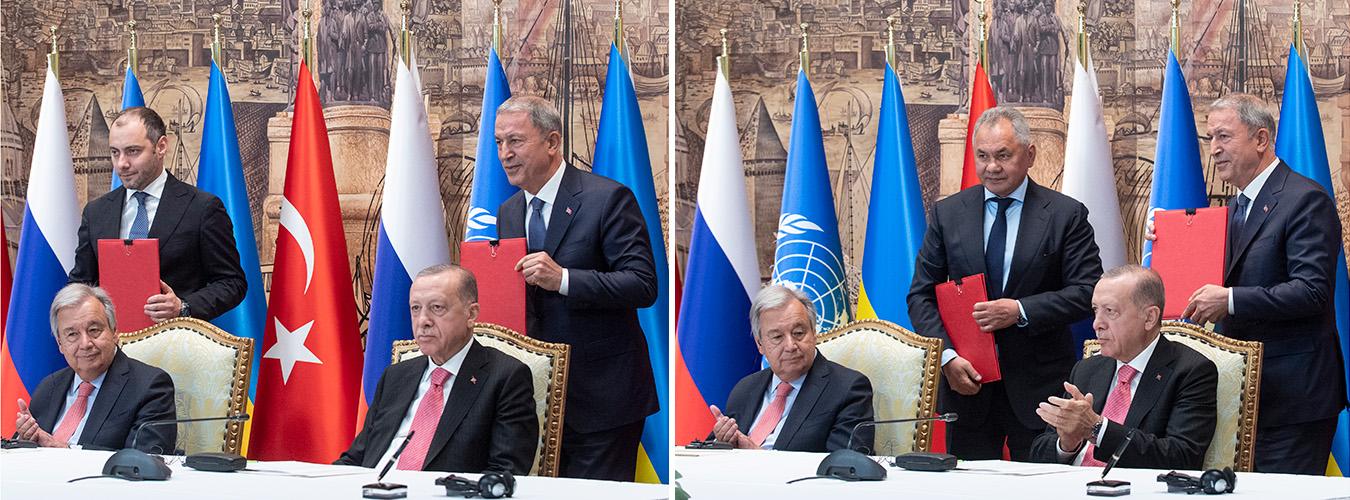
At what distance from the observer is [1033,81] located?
468 cm

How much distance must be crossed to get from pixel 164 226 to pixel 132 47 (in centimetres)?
83

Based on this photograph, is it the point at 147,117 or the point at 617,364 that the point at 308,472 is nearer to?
the point at 617,364

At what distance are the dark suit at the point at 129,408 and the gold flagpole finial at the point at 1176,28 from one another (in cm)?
331

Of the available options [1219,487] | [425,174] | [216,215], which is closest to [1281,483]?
[1219,487]

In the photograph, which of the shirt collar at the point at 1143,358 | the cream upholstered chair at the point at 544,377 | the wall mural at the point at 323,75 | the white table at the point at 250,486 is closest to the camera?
the white table at the point at 250,486

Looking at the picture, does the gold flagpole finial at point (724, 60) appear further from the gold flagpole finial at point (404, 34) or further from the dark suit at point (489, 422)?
the dark suit at point (489, 422)

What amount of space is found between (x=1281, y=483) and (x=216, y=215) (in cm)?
361

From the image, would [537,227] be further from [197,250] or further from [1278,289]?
[1278,289]

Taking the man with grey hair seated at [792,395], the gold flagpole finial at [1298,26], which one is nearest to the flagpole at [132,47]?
the man with grey hair seated at [792,395]

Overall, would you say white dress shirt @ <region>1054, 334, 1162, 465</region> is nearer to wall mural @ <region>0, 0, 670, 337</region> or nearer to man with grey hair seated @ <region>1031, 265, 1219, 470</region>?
man with grey hair seated @ <region>1031, 265, 1219, 470</region>

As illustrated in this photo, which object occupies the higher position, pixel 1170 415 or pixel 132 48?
pixel 132 48

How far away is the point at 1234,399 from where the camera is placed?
11.5ft

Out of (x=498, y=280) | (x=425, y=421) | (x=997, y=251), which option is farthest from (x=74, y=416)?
(x=997, y=251)

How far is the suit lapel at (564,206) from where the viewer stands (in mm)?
4305
